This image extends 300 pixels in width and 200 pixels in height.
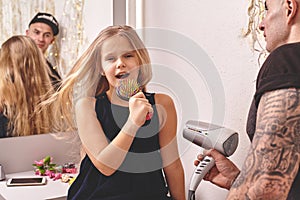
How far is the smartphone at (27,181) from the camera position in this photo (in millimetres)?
1900

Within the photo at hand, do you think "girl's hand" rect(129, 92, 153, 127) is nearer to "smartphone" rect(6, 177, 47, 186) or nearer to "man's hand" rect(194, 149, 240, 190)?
"man's hand" rect(194, 149, 240, 190)

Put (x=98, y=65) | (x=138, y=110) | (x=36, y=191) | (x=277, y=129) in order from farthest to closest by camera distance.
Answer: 1. (x=36, y=191)
2. (x=98, y=65)
3. (x=138, y=110)
4. (x=277, y=129)

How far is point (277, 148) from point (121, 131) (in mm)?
656

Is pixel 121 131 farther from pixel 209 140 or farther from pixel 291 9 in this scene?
pixel 291 9

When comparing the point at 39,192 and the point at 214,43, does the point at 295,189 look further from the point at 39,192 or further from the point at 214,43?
the point at 39,192

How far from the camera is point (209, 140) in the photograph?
142cm

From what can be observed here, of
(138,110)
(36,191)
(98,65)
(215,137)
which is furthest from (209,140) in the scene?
(36,191)

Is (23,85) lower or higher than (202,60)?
lower

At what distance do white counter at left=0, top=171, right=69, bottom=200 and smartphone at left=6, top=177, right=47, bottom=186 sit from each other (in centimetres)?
2

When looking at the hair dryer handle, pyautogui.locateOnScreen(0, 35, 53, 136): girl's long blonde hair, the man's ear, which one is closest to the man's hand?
the hair dryer handle

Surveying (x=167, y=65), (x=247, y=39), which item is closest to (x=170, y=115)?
→ (x=247, y=39)

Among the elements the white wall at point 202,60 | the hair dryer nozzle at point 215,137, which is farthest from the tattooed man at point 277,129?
the white wall at point 202,60

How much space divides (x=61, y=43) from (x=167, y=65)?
1.78ft

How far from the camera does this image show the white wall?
1.73 m
